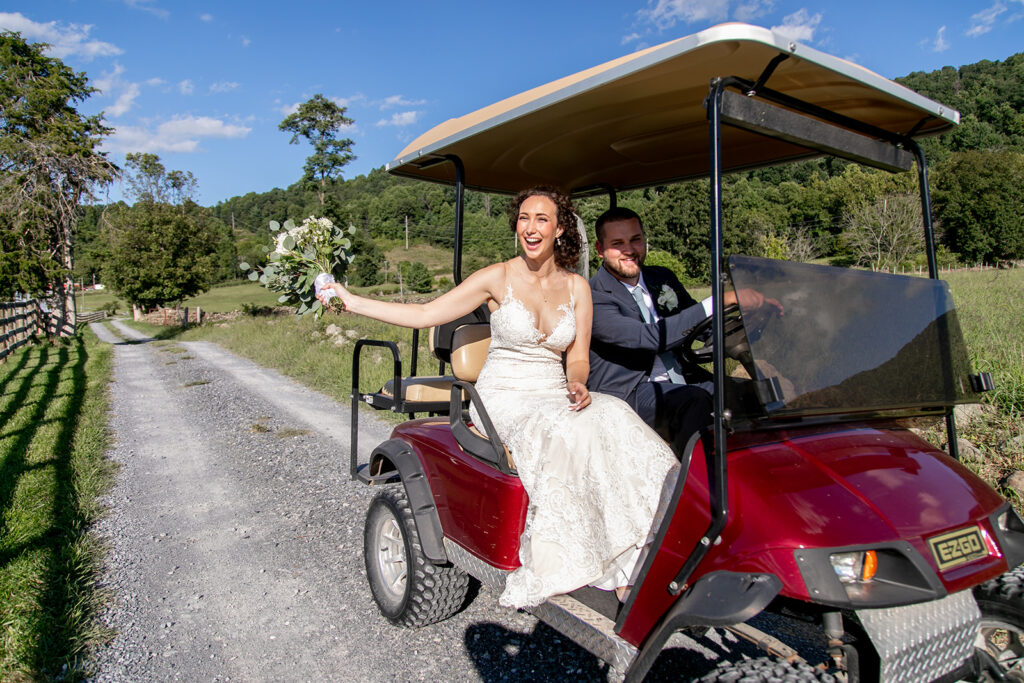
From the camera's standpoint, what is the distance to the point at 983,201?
51312mm

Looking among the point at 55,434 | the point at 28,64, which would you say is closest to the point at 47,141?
the point at 28,64

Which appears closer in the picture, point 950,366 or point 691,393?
point 950,366

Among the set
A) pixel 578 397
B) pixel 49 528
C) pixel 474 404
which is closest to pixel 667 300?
pixel 578 397

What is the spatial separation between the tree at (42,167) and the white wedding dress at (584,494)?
24.1 meters

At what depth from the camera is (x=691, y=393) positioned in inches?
112

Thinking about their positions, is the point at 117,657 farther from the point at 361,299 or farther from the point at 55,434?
the point at 55,434

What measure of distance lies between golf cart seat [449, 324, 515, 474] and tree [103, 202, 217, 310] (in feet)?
89.9

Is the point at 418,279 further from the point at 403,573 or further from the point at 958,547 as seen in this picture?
the point at 958,547

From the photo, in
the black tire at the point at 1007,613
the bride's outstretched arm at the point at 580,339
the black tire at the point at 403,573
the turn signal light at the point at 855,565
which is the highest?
the bride's outstretched arm at the point at 580,339

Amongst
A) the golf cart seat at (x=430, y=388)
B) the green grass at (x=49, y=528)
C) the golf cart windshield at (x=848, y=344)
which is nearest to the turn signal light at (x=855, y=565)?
the golf cart windshield at (x=848, y=344)

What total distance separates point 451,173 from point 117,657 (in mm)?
2872

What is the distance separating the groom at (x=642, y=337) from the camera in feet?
9.12

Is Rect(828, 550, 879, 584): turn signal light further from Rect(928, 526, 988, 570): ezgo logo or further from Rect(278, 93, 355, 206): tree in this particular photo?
Rect(278, 93, 355, 206): tree

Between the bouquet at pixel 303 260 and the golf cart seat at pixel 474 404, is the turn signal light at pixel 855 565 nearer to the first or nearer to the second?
the golf cart seat at pixel 474 404
